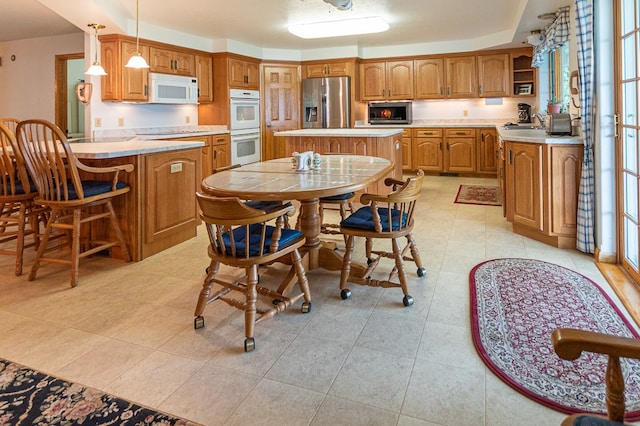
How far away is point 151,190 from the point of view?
3.35 metres

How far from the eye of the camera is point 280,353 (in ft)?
6.38

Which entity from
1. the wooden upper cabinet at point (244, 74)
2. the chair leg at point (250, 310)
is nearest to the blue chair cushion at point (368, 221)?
the chair leg at point (250, 310)

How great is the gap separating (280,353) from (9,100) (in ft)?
24.3

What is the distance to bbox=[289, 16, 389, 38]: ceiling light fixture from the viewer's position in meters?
5.27

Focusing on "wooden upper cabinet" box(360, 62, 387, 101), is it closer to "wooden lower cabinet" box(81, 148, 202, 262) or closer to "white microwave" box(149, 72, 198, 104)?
"white microwave" box(149, 72, 198, 104)

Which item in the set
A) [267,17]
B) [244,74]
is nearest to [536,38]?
[267,17]

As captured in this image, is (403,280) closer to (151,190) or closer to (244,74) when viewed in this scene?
(151,190)

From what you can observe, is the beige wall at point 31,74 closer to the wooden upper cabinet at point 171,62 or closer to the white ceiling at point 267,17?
the white ceiling at point 267,17

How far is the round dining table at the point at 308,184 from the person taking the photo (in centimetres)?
209

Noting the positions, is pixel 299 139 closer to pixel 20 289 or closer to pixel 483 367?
pixel 20 289

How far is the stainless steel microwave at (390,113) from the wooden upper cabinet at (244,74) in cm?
221

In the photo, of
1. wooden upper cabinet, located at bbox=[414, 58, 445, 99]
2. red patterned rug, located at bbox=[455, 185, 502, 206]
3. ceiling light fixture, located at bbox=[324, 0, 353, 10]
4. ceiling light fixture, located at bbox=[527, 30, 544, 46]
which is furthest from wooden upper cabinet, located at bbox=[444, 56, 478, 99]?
ceiling light fixture, located at bbox=[324, 0, 353, 10]

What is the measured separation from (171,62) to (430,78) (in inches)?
172

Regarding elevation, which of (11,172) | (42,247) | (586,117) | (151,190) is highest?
(586,117)
